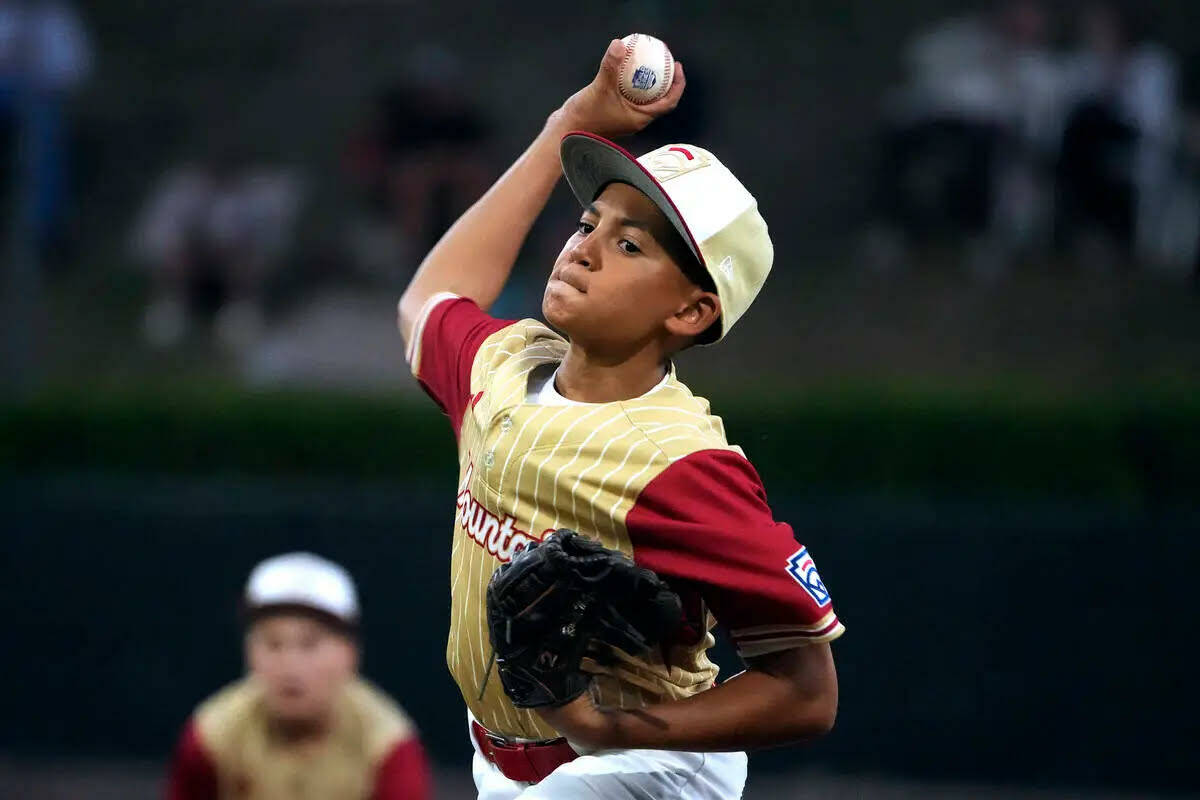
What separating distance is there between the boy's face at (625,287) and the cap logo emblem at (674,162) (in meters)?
0.07

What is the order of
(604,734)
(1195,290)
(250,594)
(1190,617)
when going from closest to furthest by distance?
(604,734)
(250,594)
(1190,617)
(1195,290)

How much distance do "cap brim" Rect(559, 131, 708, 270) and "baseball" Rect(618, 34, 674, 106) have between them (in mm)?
146

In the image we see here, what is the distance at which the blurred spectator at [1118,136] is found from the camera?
829 cm

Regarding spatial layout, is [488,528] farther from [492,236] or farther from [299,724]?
[299,724]

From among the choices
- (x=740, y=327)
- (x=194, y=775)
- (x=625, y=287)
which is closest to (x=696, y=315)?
(x=625, y=287)

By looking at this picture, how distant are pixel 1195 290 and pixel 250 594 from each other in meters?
5.57

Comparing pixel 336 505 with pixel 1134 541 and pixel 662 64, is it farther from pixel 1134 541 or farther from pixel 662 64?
pixel 662 64

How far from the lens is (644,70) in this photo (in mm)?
3053

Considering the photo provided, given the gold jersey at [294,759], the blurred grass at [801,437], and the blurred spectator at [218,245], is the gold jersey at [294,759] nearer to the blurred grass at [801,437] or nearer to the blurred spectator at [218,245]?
the blurred grass at [801,437]

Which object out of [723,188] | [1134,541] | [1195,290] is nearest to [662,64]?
[723,188]

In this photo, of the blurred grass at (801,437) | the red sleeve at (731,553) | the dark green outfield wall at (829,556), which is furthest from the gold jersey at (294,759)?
the blurred grass at (801,437)

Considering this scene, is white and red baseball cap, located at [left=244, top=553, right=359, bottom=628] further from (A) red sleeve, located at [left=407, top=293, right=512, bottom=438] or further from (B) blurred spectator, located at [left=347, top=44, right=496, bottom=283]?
(B) blurred spectator, located at [left=347, top=44, right=496, bottom=283]

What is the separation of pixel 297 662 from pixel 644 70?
203cm

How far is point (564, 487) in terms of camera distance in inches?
106
